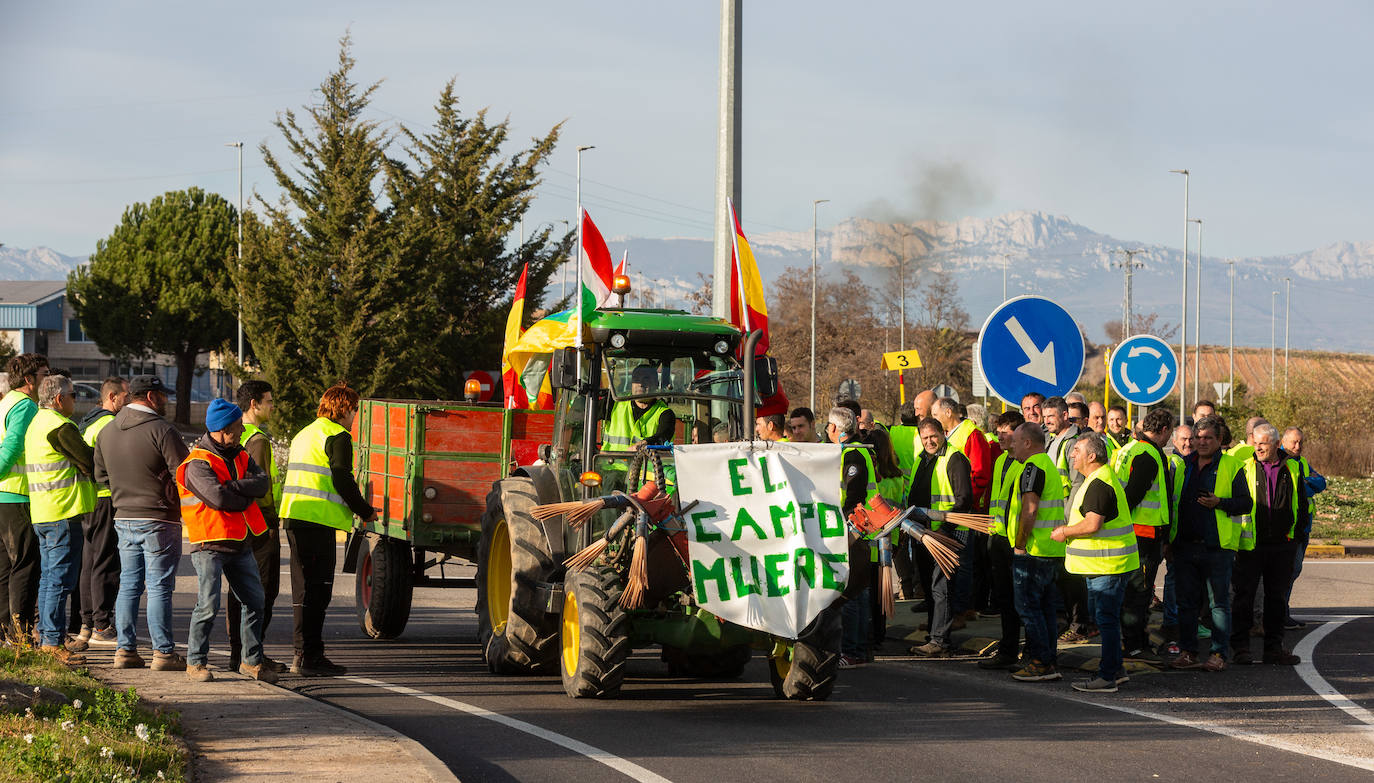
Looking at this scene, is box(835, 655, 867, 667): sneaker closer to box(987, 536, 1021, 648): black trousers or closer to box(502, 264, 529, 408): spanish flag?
box(987, 536, 1021, 648): black trousers

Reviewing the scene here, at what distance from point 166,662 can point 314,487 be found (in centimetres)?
152

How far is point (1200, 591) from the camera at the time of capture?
11.4 meters

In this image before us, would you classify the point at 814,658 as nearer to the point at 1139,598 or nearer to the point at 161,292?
the point at 1139,598

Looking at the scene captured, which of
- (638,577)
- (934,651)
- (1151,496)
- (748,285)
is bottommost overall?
(934,651)

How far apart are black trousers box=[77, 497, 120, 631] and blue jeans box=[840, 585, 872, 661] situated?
5.67m

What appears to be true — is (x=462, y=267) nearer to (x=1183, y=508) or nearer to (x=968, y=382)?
(x=1183, y=508)

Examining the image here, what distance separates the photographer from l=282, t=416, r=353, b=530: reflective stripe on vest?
10211mm

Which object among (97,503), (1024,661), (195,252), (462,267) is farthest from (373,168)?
(195,252)

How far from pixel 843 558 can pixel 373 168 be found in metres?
27.7

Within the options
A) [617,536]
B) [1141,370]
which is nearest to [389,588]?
[617,536]

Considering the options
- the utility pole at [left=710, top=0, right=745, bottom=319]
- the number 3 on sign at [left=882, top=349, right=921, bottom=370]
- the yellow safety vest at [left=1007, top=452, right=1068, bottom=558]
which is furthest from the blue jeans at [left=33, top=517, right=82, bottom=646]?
the number 3 on sign at [left=882, top=349, right=921, bottom=370]

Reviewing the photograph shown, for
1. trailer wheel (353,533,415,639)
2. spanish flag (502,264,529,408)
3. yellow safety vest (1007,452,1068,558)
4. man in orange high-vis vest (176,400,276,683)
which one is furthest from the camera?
spanish flag (502,264,529,408)

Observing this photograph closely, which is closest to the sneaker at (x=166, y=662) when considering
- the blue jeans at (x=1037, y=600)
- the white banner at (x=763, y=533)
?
the white banner at (x=763, y=533)

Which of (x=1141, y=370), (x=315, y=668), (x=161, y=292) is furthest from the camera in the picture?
(x=161, y=292)
